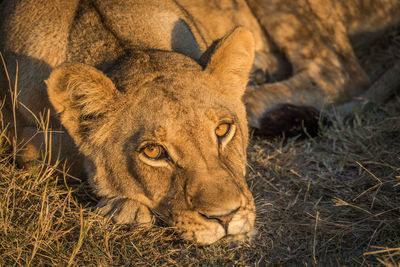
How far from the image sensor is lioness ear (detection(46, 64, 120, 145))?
8.41 feet

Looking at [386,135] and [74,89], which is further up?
[74,89]

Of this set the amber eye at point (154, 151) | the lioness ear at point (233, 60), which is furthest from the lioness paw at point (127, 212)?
the lioness ear at point (233, 60)

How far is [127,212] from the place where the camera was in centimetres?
283

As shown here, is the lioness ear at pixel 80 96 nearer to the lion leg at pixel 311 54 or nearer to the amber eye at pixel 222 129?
the amber eye at pixel 222 129

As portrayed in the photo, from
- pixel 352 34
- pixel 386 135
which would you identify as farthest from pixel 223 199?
pixel 352 34

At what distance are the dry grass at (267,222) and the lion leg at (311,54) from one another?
1.09 metres

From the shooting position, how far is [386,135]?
152 inches

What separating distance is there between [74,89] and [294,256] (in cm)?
154

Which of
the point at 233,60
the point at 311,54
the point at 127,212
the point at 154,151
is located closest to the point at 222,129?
the point at 154,151

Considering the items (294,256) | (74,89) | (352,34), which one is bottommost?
(352,34)

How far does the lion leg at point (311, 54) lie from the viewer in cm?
473

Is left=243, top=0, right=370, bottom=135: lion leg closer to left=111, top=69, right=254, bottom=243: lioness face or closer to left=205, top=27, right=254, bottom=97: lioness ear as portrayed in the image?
left=205, top=27, right=254, bottom=97: lioness ear

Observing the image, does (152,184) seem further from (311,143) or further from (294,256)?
(311,143)

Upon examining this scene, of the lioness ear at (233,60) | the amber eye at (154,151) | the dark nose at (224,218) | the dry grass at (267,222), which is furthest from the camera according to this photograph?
the lioness ear at (233,60)
